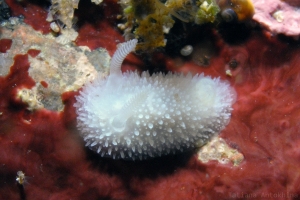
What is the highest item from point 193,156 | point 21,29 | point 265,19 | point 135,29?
point 265,19

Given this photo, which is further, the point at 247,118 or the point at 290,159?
the point at 247,118

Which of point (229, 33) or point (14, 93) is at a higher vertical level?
point (229, 33)

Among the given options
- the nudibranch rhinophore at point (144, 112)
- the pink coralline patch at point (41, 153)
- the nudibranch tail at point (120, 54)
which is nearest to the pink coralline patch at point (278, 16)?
the nudibranch rhinophore at point (144, 112)

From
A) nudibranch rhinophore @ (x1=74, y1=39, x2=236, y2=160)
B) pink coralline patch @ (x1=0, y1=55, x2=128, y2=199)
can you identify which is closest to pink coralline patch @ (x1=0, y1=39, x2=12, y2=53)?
pink coralline patch @ (x1=0, y1=55, x2=128, y2=199)

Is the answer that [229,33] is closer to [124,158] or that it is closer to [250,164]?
[250,164]

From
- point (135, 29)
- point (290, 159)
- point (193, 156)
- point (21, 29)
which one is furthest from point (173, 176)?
point (21, 29)

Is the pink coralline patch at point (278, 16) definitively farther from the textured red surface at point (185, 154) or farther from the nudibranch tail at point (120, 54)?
the nudibranch tail at point (120, 54)
